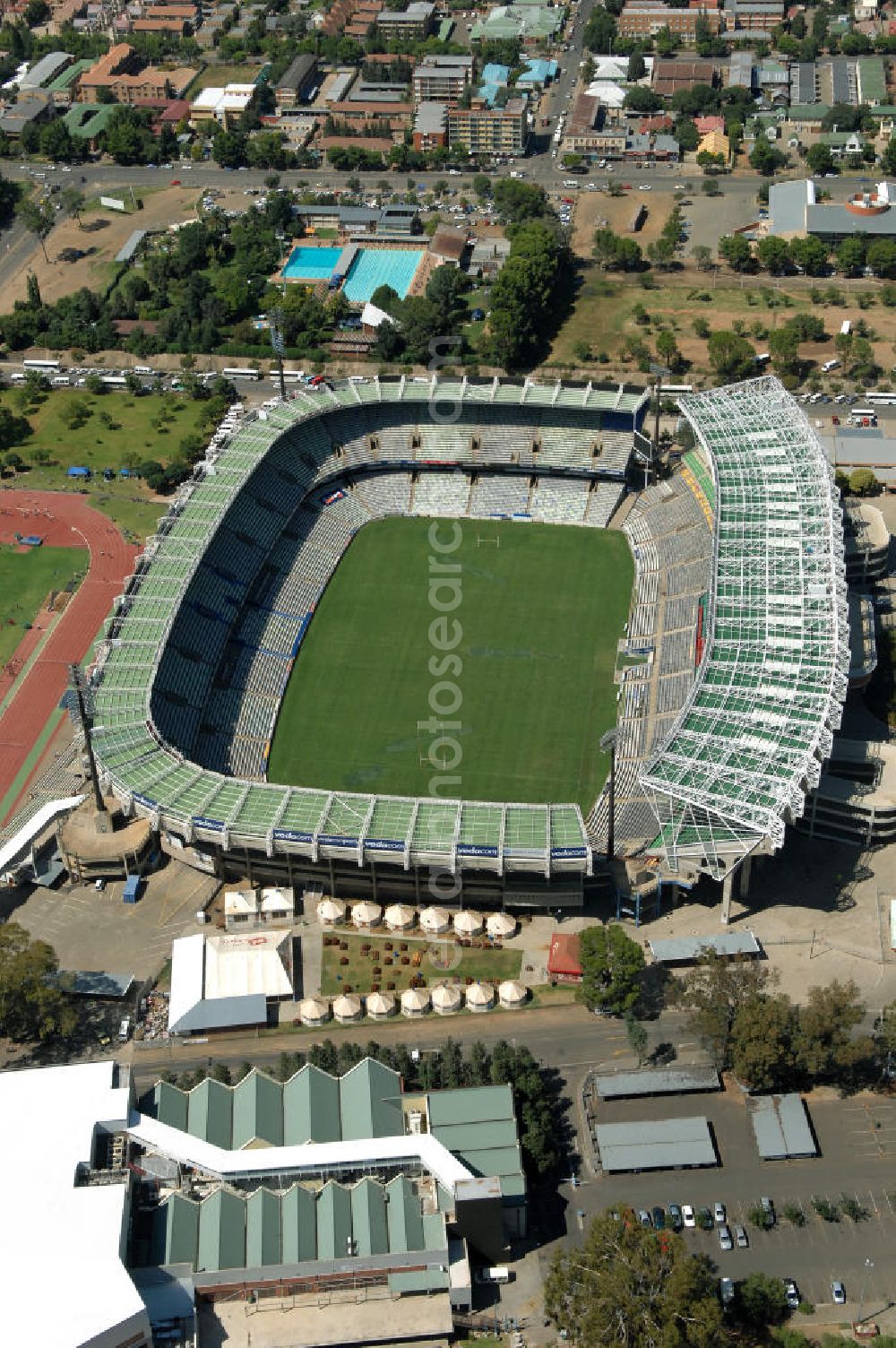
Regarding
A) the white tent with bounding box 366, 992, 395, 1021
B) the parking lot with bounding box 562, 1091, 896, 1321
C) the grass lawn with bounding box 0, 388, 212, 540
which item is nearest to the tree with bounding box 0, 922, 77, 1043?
the white tent with bounding box 366, 992, 395, 1021

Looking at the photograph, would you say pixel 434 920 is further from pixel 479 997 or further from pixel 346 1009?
pixel 346 1009

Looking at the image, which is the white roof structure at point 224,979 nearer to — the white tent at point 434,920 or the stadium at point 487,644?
the stadium at point 487,644

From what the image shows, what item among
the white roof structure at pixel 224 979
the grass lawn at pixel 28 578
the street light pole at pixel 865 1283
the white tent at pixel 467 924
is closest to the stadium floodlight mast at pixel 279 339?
the grass lawn at pixel 28 578

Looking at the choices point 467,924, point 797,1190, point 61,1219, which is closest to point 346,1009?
point 467,924

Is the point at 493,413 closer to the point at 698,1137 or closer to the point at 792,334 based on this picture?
the point at 792,334

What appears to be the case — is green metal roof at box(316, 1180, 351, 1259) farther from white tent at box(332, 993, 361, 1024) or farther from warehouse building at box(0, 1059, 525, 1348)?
white tent at box(332, 993, 361, 1024)
